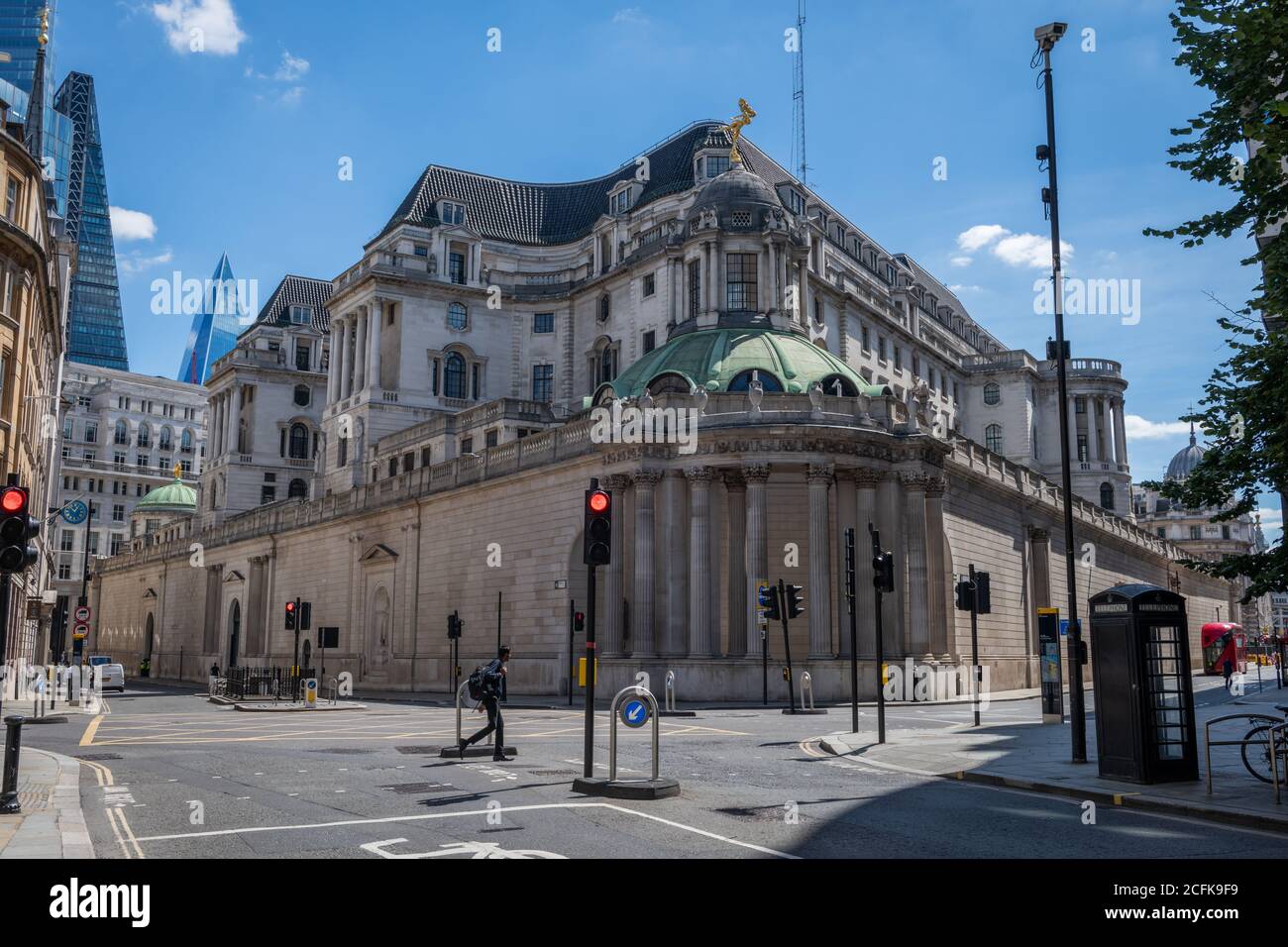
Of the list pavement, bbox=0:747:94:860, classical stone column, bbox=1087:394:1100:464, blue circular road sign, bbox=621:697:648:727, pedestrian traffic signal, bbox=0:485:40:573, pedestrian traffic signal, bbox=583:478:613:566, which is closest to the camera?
pavement, bbox=0:747:94:860

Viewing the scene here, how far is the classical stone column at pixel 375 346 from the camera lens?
69000 mm

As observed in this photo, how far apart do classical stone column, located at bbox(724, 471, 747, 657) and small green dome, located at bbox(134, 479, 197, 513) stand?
77.7 m

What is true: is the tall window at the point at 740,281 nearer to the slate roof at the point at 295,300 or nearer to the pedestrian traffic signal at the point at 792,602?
the pedestrian traffic signal at the point at 792,602

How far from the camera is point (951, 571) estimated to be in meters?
44.2

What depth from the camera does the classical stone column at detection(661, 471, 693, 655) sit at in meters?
38.7

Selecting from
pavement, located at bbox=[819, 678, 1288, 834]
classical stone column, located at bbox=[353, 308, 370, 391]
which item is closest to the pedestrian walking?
pavement, located at bbox=[819, 678, 1288, 834]

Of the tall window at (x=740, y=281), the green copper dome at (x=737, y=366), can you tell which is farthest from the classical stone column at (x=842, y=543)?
the tall window at (x=740, y=281)

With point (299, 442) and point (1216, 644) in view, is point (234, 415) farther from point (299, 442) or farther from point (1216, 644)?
point (1216, 644)

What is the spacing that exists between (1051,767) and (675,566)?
22.7m

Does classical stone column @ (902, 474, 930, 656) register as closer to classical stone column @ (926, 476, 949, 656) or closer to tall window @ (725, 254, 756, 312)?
classical stone column @ (926, 476, 949, 656)

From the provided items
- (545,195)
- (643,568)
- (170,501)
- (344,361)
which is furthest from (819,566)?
(170,501)

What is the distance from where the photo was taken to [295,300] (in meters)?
94.2
